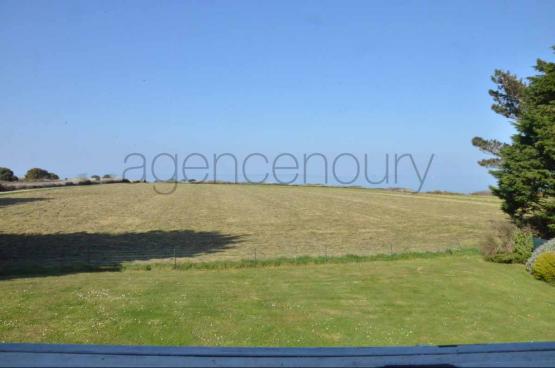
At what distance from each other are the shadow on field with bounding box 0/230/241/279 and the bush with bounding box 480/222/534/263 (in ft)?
47.3

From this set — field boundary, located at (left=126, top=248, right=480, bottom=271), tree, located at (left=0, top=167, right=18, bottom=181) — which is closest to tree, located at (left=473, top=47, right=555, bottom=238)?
field boundary, located at (left=126, top=248, right=480, bottom=271)

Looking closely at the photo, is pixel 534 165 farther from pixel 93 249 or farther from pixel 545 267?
pixel 93 249

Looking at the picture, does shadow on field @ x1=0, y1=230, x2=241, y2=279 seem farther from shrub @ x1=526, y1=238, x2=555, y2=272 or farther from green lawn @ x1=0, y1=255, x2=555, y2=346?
shrub @ x1=526, y1=238, x2=555, y2=272

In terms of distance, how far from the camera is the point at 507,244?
21938 millimetres

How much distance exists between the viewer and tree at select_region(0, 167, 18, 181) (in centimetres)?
11100

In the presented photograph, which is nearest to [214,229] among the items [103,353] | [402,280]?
[402,280]

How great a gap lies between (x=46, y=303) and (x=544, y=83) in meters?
23.1

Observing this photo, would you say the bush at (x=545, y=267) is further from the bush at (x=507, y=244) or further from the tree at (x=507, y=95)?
the tree at (x=507, y=95)

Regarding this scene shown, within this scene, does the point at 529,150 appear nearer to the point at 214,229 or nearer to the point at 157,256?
the point at 157,256

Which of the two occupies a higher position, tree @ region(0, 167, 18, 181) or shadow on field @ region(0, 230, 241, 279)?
tree @ region(0, 167, 18, 181)

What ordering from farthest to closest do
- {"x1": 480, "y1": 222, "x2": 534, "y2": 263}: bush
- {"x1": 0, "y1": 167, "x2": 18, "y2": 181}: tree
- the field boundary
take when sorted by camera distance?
{"x1": 0, "y1": 167, "x2": 18, "y2": 181}: tree → the field boundary → {"x1": 480, "y1": 222, "x2": 534, "y2": 263}: bush

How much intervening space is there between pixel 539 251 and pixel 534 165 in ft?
17.7

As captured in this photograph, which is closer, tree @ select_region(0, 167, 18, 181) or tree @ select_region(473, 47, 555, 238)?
tree @ select_region(473, 47, 555, 238)

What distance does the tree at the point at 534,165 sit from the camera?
2192cm
